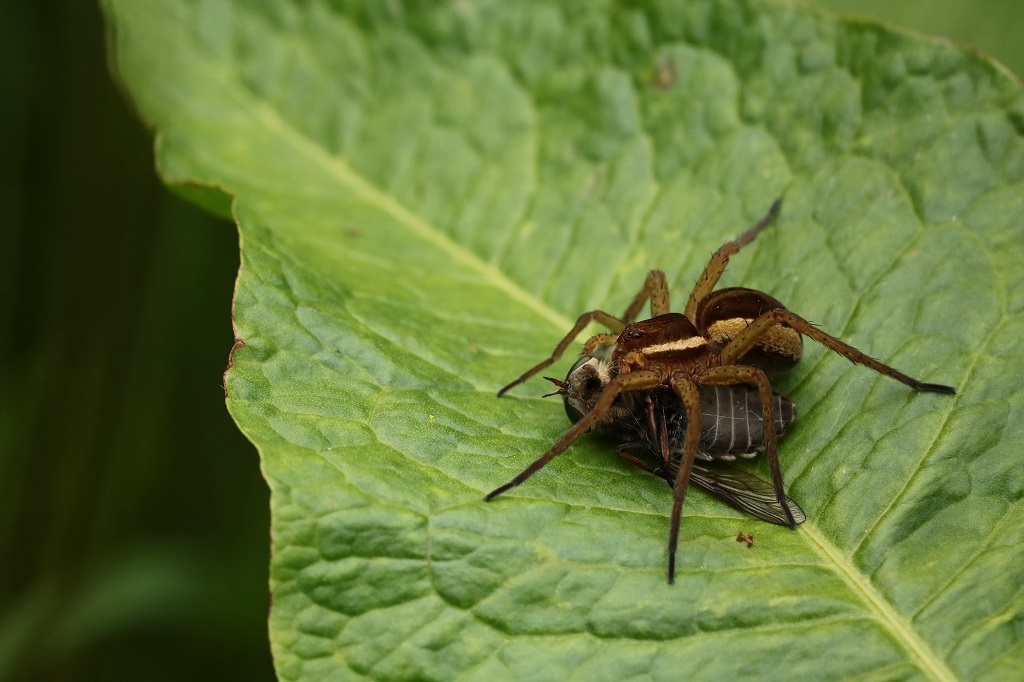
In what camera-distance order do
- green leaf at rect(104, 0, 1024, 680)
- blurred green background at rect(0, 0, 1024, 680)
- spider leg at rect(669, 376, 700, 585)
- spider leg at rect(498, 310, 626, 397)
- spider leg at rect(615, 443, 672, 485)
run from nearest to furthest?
1. green leaf at rect(104, 0, 1024, 680)
2. spider leg at rect(669, 376, 700, 585)
3. spider leg at rect(615, 443, 672, 485)
4. spider leg at rect(498, 310, 626, 397)
5. blurred green background at rect(0, 0, 1024, 680)

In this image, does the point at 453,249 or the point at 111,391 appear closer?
the point at 453,249

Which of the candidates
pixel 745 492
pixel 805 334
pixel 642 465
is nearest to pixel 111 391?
pixel 642 465

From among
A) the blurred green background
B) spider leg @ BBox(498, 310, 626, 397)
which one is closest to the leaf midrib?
spider leg @ BBox(498, 310, 626, 397)

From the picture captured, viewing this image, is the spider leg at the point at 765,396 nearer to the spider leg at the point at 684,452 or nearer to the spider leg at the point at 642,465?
the spider leg at the point at 684,452

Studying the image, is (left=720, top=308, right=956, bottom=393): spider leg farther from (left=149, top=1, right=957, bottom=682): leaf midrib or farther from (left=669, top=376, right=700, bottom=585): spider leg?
(left=149, top=1, right=957, bottom=682): leaf midrib

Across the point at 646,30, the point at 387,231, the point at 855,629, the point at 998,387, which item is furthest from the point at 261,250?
the point at 998,387

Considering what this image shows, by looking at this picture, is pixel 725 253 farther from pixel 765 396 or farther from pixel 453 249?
pixel 453 249

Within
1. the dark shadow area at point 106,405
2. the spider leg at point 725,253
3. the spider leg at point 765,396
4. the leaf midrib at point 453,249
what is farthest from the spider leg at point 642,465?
the dark shadow area at point 106,405
